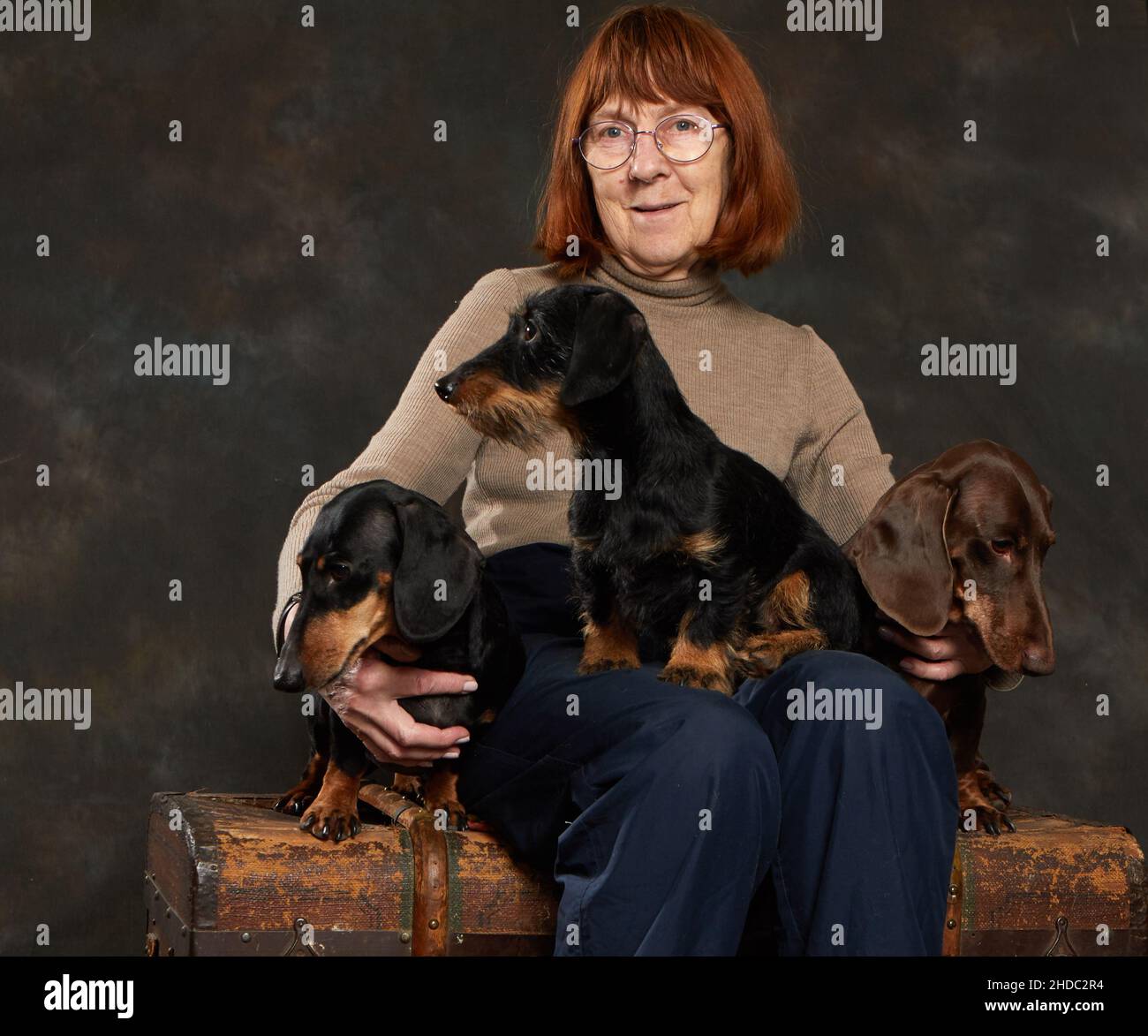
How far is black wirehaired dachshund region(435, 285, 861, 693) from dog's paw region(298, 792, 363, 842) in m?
0.48

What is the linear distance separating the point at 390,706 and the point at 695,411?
0.99 meters

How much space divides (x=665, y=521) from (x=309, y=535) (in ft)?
1.98

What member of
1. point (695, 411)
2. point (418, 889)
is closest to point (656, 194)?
point (695, 411)

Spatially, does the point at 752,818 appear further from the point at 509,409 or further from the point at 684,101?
the point at 684,101

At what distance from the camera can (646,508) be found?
254 centimetres

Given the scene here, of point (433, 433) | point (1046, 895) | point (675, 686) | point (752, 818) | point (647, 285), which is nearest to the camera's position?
point (752, 818)

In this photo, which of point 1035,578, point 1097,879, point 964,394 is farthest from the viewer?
point 964,394

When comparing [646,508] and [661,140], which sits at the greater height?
[661,140]

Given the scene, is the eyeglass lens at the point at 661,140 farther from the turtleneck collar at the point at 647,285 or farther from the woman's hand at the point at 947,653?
the woman's hand at the point at 947,653

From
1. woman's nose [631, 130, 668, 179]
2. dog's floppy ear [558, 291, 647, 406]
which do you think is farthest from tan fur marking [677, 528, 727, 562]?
woman's nose [631, 130, 668, 179]

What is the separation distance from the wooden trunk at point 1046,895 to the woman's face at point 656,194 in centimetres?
135

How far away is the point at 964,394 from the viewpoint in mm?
4402

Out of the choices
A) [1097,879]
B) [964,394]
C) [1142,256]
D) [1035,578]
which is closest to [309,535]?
[1035,578]

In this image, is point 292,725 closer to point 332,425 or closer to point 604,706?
point 332,425
